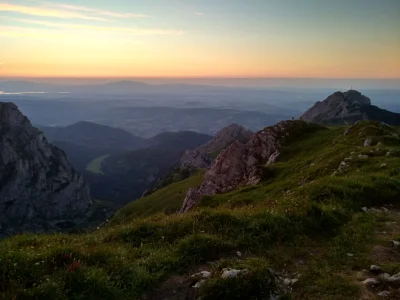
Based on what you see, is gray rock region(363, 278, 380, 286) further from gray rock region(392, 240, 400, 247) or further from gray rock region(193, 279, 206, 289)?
gray rock region(193, 279, 206, 289)

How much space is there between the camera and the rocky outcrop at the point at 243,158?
59.6m

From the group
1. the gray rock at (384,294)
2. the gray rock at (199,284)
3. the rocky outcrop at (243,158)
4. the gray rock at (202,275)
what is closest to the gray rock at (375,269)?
the gray rock at (384,294)

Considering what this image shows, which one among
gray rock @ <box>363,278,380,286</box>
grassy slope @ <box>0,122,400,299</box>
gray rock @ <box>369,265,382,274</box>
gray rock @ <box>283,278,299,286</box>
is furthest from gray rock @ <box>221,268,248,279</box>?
gray rock @ <box>369,265,382,274</box>

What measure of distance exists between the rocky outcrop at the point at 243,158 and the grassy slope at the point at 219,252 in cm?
4126

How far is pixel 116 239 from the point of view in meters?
12.9

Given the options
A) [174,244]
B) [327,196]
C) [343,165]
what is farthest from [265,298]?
[343,165]

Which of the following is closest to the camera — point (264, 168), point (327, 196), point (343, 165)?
point (327, 196)

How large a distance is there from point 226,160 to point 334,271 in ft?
179

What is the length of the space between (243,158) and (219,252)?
52.9 m

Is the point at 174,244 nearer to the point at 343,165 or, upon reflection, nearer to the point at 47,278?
the point at 47,278

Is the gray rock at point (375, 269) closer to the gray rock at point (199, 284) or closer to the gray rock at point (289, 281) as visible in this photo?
the gray rock at point (289, 281)

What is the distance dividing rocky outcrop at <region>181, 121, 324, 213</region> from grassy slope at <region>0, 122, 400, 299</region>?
41.3m

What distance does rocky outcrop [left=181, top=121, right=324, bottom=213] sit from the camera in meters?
59.6

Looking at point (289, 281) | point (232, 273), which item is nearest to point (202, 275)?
point (232, 273)
